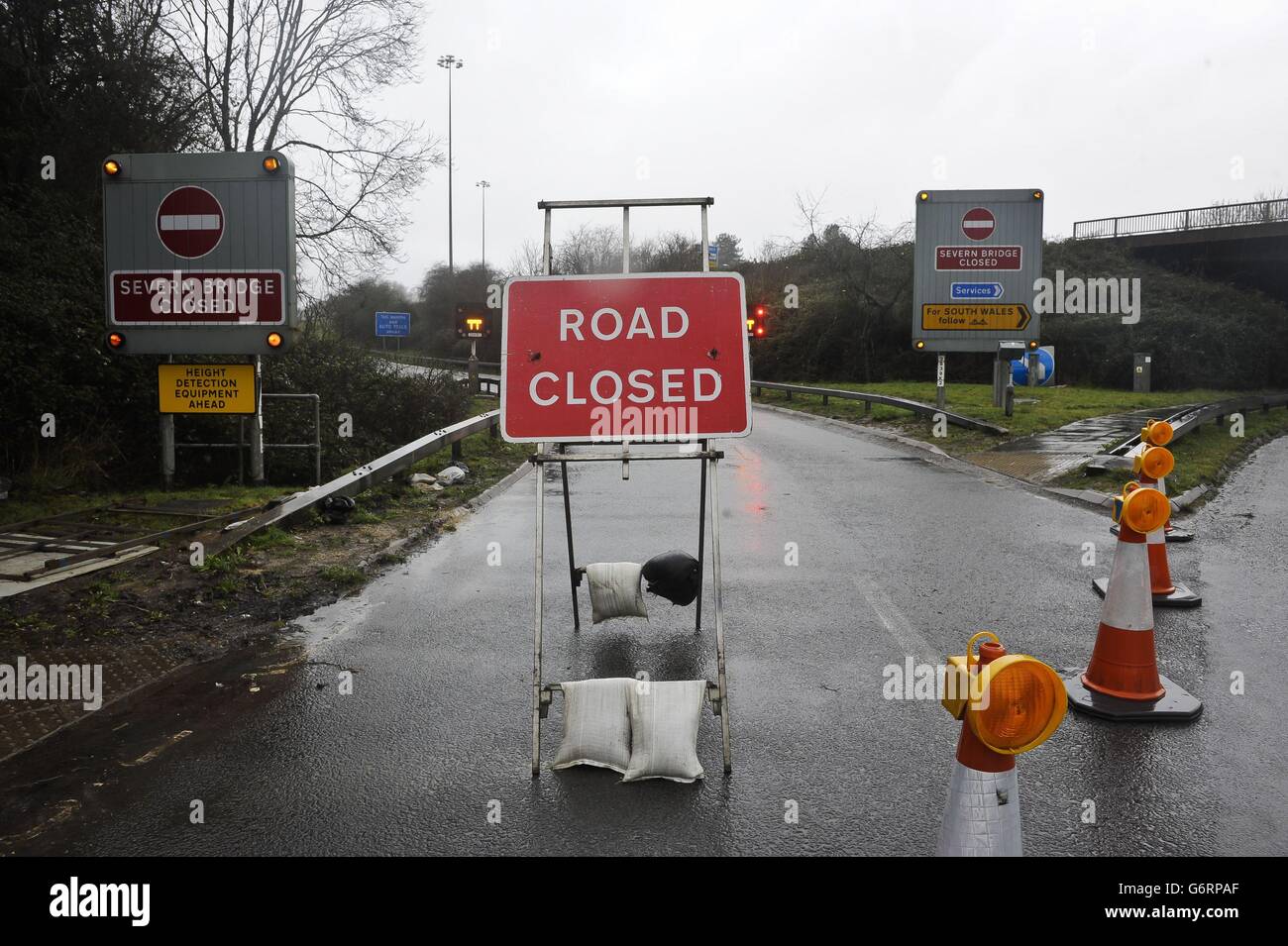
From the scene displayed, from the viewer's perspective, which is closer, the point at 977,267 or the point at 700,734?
the point at 700,734

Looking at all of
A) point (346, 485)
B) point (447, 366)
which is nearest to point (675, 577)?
point (346, 485)

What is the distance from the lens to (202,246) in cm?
1170

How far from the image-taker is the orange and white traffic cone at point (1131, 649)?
5.11m

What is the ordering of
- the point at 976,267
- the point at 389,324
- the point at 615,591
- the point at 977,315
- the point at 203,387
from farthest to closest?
the point at 389,324 < the point at 977,315 < the point at 976,267 < the point at 203,387 < the point at 615,591

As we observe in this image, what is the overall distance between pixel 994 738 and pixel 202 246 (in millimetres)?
11103

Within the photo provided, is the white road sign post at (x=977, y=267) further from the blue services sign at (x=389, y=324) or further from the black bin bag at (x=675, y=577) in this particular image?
the blue services sign at (x=389, y=324)

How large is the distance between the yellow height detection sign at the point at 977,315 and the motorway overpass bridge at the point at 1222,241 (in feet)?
79.4

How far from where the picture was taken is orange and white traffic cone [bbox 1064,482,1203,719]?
511 cm

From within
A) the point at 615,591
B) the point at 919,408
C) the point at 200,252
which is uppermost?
the point at 200,252

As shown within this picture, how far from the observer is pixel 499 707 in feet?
17.1

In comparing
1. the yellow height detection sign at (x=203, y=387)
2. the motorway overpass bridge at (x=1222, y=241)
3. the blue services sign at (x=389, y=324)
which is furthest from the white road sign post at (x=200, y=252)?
the motorway overpass bridge at (x=1222, y=241)

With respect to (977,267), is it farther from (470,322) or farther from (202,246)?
(202,246)
